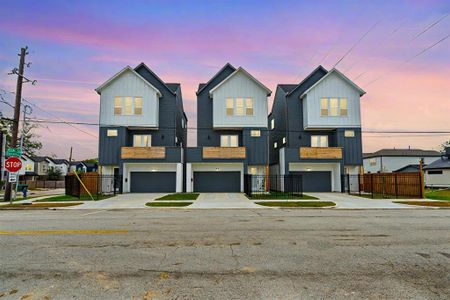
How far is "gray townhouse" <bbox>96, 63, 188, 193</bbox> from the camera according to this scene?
86.8 ft

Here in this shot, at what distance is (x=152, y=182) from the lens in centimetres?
2748

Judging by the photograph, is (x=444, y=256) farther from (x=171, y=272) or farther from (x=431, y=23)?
(x=431, y=23)

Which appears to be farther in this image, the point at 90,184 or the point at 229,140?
the point at 229,140

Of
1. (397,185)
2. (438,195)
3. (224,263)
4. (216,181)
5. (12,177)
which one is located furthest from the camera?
(216,181)

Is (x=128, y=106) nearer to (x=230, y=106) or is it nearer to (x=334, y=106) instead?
(x=230, y=106)

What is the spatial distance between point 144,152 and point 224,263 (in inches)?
891

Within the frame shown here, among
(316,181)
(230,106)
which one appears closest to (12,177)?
(230,106)

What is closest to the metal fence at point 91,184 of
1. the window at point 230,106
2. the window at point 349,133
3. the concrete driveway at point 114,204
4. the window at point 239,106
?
the concrete driveway at point 114,204

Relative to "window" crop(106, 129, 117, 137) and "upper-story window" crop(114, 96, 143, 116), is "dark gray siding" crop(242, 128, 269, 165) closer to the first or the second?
"upper-story window" crop(114, 96, 143, 116)

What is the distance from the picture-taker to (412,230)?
8586 millimetres

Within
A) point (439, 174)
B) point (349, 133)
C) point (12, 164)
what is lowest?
point (439, 174)

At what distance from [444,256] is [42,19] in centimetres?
1928

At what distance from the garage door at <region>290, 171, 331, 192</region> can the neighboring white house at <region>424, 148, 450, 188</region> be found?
1981 centimetres

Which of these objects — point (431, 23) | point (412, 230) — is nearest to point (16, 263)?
point (412, 230)
